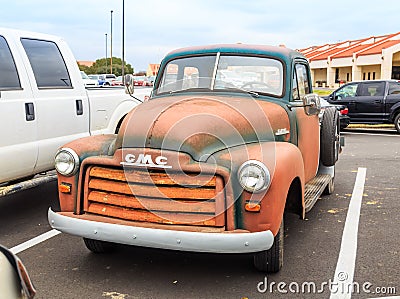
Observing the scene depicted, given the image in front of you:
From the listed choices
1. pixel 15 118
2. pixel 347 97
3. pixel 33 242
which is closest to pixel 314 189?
pixel 33 242

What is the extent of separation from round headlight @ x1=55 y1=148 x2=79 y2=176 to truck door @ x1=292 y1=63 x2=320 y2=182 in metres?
2.26

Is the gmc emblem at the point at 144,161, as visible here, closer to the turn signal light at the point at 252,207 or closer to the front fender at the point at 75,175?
the front fender at the point at 75,175

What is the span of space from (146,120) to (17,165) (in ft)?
6.13

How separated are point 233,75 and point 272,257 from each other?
6.43 ft

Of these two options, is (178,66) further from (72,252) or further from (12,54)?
(72,252)

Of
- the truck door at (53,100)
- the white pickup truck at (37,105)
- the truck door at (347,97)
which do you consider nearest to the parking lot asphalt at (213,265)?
the white pickup truck at (37,105)

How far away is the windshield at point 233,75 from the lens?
4.87 meters

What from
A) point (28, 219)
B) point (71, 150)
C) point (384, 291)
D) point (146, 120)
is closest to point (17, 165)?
point (28, 219)

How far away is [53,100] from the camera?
5.43 m

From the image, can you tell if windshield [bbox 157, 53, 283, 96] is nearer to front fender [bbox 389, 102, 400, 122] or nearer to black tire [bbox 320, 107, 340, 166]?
black tire [bbox 320, 107, 340, 166]

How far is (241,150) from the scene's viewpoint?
3762mm

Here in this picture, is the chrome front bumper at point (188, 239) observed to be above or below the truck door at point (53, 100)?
below

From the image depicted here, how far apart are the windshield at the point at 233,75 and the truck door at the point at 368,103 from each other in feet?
35.5
